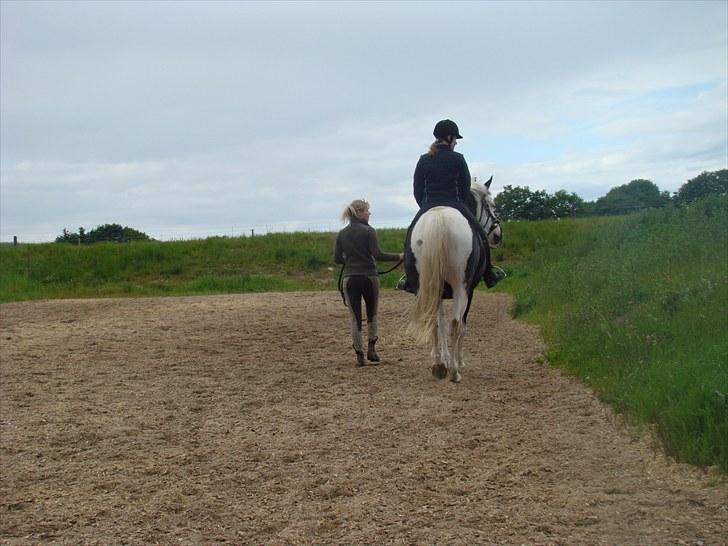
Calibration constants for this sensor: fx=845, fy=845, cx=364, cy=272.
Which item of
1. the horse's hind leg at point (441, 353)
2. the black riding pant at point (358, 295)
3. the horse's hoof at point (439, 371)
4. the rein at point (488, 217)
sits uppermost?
the rein at point (488, 217)

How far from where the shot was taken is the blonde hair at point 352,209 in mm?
10836

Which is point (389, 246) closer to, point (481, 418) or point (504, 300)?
point (504, 300)

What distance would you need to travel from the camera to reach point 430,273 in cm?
860

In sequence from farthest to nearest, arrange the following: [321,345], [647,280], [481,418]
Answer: [321,345], [647,280], [481,418]

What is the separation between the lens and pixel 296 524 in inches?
195

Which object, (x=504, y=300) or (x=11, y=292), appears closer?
(x=504, y=300)

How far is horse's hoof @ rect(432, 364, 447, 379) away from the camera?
9.11 metres

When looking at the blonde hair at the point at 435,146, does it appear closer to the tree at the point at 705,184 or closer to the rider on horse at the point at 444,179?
the rider on horse at the point at 444,179

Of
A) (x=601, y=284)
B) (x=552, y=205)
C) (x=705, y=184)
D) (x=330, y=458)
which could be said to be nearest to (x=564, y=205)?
Result: (x=552, y=205)

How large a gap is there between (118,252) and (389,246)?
1014 centimetres

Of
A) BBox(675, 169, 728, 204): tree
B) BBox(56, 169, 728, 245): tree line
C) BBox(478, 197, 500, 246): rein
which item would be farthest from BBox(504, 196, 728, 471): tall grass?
BBox(56, 169, 728, 245): tree line

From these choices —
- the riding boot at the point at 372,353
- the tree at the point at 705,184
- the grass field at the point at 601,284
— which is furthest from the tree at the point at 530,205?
the riding boot at the point at 372,353

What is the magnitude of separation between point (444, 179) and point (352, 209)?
6.42 feet

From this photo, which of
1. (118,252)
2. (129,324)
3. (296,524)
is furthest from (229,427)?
(118,252)
